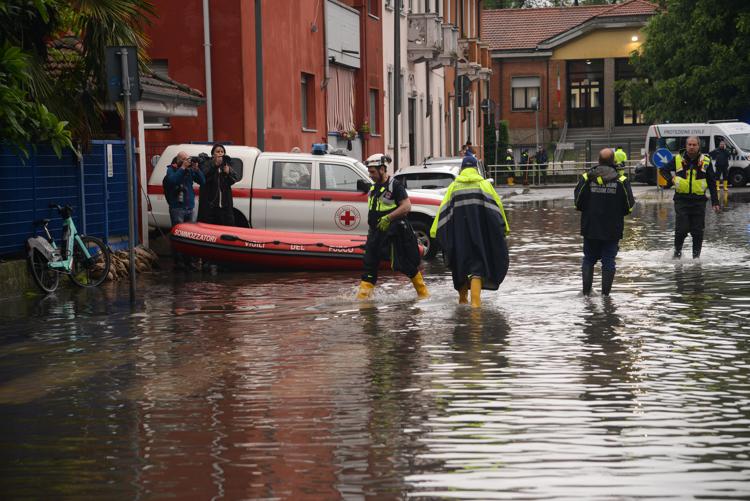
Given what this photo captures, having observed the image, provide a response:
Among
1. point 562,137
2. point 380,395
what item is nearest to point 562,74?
point 562,137

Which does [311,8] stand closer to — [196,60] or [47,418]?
[196,60]

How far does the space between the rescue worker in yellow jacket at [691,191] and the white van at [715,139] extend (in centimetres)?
2915

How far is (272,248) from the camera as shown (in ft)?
63.1

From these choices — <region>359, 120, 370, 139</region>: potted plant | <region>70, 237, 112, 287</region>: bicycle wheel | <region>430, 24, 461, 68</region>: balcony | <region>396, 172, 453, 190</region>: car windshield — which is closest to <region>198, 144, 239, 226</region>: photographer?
<region>70, 237, 112, 287</region>: bicycle wheel

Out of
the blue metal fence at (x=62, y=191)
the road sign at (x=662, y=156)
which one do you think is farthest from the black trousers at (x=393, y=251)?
the road sign at (x=662, y=156)

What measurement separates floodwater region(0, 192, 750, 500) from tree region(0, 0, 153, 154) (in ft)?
6.76

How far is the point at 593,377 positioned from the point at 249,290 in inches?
313

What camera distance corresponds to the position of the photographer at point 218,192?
20.2 m

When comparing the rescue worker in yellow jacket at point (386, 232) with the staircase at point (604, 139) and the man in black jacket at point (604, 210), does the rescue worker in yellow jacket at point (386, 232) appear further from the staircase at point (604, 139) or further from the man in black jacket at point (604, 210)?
the staircase at point (604, 139)

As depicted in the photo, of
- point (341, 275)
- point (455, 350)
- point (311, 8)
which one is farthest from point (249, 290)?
point (311, 8)

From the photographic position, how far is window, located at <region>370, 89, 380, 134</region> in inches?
1554

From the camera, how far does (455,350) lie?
11016mm

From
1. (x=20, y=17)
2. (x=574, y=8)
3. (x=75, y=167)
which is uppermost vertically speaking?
(x=574, y=8)

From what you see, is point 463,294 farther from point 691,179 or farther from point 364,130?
point 364,130
